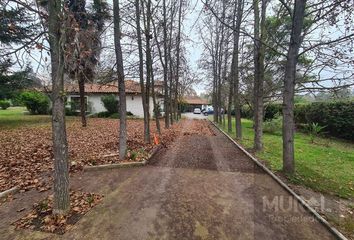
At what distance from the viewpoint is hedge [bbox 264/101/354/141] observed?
44.5ft

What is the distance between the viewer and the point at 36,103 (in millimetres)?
26656

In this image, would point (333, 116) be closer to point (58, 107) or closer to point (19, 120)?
point (58, 107)

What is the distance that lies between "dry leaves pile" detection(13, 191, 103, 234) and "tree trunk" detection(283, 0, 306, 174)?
16.5 ft

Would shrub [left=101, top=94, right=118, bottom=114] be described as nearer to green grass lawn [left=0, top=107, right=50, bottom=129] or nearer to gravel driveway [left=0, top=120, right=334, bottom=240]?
green grass lawn [left=0, top=107, right=50, bottom=129]

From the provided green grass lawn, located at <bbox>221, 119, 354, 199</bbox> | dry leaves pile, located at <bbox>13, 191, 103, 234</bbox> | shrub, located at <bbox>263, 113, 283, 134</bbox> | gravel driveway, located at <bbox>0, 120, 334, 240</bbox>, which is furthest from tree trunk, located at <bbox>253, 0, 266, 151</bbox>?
shrub, located at <bbox>263, 113, 283, 134</bbox>

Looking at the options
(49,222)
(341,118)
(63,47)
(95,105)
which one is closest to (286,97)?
(63,47)

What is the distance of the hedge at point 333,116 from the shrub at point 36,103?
26.5 metres

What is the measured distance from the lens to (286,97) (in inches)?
250

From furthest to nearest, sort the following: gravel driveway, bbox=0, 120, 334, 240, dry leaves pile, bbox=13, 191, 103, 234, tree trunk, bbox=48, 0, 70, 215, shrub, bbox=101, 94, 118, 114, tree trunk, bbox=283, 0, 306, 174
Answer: shrub, bbox=101, 94, 118, 114 < tree trunk, bbox=283, 0, 306, 174 < tree trunk, bbox=48, 0, 70, 215 < dry leaves pile, bbox=13, 191, 103, 234 < gravel driveway, bbox=0, 120, 334, 240

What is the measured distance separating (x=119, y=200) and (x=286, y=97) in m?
5.08

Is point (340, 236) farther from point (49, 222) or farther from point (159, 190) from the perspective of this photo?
point (49, 222)

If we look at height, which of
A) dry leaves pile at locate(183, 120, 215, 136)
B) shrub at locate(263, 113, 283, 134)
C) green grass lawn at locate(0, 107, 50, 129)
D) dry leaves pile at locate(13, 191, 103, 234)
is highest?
green grass lawn at locate(0, 107, 50, 129)

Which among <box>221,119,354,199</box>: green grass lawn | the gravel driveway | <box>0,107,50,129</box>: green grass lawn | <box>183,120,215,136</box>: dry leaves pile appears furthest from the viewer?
<box>0,107,50,129</box>: green grass lawn

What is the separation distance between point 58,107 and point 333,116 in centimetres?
1623
